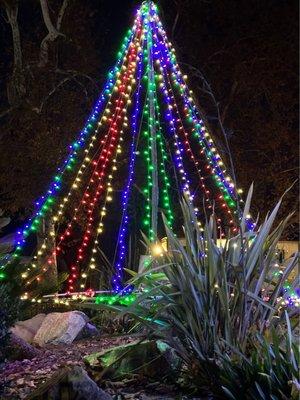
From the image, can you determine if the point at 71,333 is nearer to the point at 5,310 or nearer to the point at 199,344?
the point at 5,310

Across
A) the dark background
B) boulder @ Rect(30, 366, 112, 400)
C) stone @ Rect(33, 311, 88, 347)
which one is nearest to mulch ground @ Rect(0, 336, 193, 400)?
stone @ Rect(33, 311, 88, 347)

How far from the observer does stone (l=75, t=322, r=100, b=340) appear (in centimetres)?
753

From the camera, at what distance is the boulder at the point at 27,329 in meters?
7.53

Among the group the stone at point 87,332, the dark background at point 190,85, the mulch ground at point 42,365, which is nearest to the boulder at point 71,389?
the mulch ground at point 42,365

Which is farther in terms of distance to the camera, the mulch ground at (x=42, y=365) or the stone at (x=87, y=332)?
the stone at (x=87, y=332)

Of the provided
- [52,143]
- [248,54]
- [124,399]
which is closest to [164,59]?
[52,143]

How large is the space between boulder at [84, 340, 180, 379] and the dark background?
8.05 metres

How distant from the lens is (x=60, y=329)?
7.38m

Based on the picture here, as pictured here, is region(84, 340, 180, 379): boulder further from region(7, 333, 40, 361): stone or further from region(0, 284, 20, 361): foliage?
region(7, 333, 40, 361): stone

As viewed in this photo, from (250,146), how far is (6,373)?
10.8m

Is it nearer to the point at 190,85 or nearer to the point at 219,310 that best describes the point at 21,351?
the point at 219,310

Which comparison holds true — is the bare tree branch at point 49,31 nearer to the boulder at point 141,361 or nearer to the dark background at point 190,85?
the dark background at point 190,85

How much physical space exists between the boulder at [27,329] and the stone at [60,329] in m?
0.14

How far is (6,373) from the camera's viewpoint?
5379 mm
